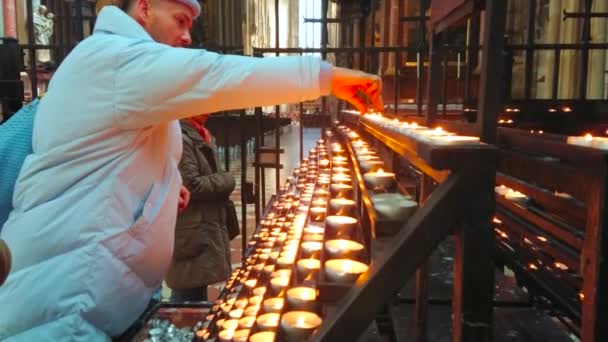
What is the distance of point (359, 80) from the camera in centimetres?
139

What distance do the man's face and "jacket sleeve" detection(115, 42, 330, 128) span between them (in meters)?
0.37

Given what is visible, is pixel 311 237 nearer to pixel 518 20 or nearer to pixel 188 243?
pixel 188 243

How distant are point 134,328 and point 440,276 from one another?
1.21 m

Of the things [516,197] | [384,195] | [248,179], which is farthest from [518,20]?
[384,195]

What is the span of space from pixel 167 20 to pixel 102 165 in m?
Answer: 0.52

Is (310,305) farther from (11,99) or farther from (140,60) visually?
(11,99)

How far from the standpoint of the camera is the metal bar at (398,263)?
0.91m

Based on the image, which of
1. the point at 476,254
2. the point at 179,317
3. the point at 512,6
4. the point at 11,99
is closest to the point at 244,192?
the point at 179,317

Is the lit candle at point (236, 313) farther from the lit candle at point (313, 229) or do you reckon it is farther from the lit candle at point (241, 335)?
the lit candle at point (313, 229)

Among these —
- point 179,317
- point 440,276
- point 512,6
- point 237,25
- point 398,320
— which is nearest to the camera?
point 398,320

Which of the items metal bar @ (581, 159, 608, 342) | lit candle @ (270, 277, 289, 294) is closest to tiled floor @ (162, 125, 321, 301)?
lit candle @ (270, 277, 289, 294)

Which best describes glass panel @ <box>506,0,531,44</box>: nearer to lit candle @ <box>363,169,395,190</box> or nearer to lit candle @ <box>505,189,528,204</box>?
lit candle @ <box>505,189,528,204</box>

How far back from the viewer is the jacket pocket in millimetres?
3064

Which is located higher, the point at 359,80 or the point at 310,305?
the point at 359,80
